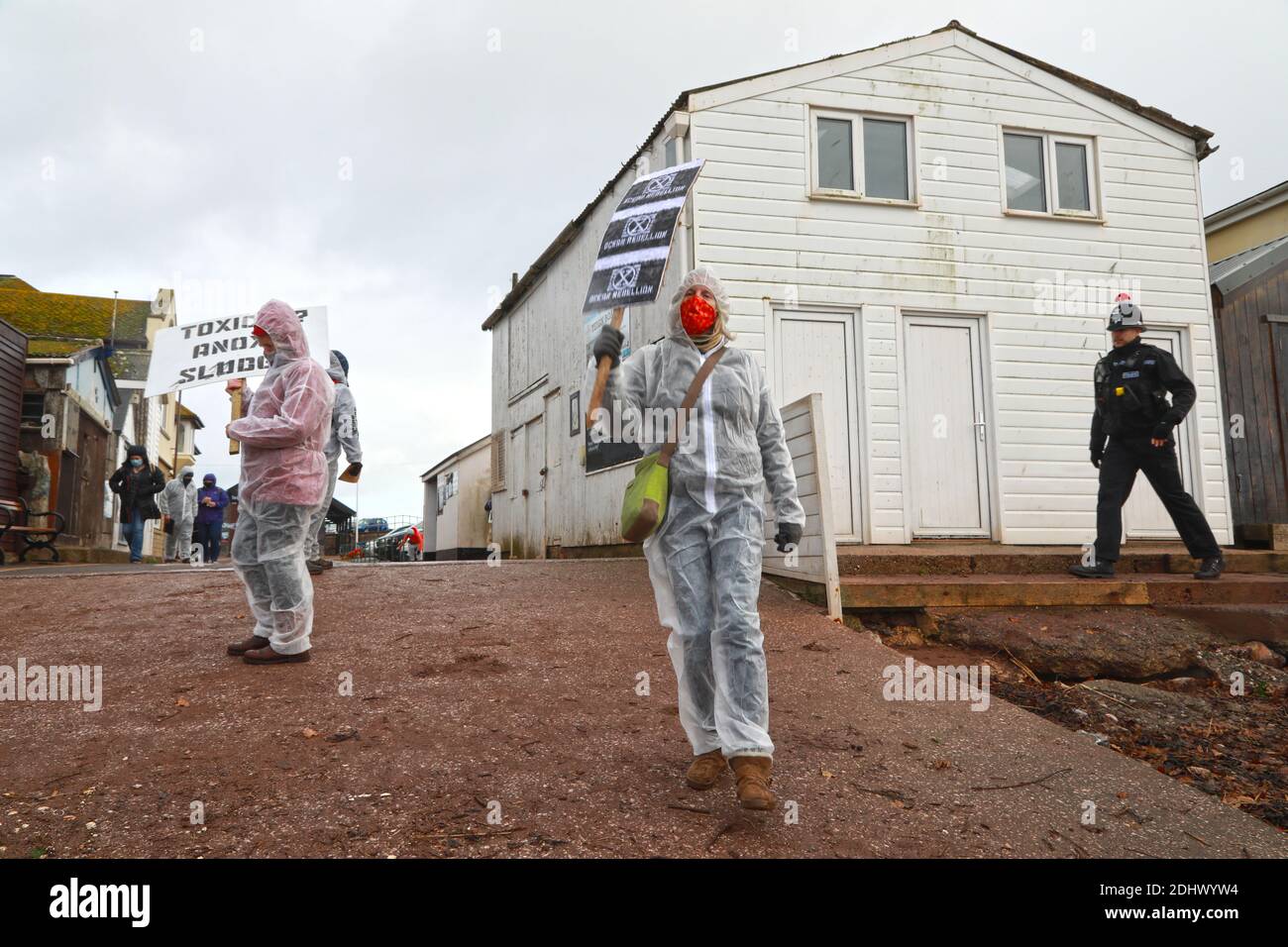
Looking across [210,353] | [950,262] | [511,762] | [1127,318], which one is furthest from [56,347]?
[1127,318]

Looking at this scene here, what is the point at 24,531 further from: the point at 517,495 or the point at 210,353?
the point at 210,353

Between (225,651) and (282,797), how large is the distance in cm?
233

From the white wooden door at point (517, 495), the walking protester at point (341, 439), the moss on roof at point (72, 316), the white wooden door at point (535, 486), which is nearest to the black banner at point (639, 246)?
the walking protester at point (341, 439)

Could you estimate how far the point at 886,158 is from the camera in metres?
10.3

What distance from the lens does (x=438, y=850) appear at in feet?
9.00

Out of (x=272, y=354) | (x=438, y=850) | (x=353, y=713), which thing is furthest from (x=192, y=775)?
(x=272, y=354)

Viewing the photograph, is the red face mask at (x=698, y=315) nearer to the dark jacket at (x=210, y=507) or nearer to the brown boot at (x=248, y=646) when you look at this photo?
the brown boot at (x=248, y=646)

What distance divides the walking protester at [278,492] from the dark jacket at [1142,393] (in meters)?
5.89

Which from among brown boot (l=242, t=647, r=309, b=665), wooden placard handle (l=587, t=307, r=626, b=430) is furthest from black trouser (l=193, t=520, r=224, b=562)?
wooden placard handle (l=587, t=307, r=626, b=430)

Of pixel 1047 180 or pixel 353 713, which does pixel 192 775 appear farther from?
pixel 1047 180

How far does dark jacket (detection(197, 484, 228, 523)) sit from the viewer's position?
49.2ft

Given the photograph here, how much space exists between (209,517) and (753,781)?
14259 millimetres

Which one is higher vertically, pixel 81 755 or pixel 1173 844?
pixel 81 755
